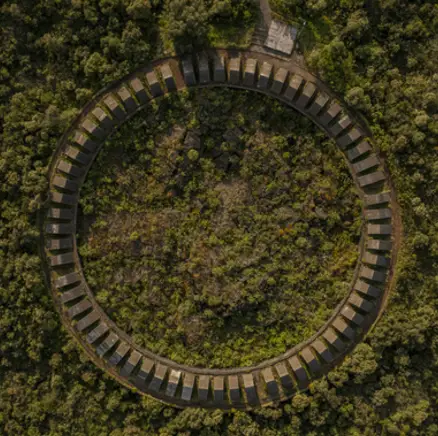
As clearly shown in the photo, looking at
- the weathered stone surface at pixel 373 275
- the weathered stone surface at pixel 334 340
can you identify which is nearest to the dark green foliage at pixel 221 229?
the weathered stone surface at pixel 334 340

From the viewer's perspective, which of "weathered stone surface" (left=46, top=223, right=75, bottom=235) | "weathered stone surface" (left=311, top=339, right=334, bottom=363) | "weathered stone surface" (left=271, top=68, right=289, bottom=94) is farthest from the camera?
"weathered stone surface" (left=46, top=223, right=75, bottom=235)

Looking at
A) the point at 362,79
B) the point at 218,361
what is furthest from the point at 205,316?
the point at 362,79

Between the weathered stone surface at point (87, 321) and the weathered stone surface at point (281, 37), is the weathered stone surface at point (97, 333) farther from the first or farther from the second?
the weathered stone surface at point (281, 37)

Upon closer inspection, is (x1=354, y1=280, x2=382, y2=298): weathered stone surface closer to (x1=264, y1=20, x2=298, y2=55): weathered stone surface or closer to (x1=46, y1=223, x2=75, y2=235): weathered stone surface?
(x1=264, y1=20, x2=298, y2=55): weathered stone surface


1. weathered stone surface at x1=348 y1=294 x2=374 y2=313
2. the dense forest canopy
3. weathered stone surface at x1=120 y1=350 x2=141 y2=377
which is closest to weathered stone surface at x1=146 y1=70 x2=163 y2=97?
the dense forest canopy

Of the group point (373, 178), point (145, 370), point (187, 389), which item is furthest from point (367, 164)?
point (145, 370)

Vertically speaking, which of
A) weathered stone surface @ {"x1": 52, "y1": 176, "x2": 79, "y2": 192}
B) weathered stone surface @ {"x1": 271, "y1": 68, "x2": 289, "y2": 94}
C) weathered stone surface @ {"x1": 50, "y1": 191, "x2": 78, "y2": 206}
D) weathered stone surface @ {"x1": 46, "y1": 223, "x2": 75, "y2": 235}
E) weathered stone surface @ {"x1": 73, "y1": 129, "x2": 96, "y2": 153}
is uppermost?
weathered stone surface @ {"x1": 271, "y1": 68, "x2": 289, "y2": 94}
